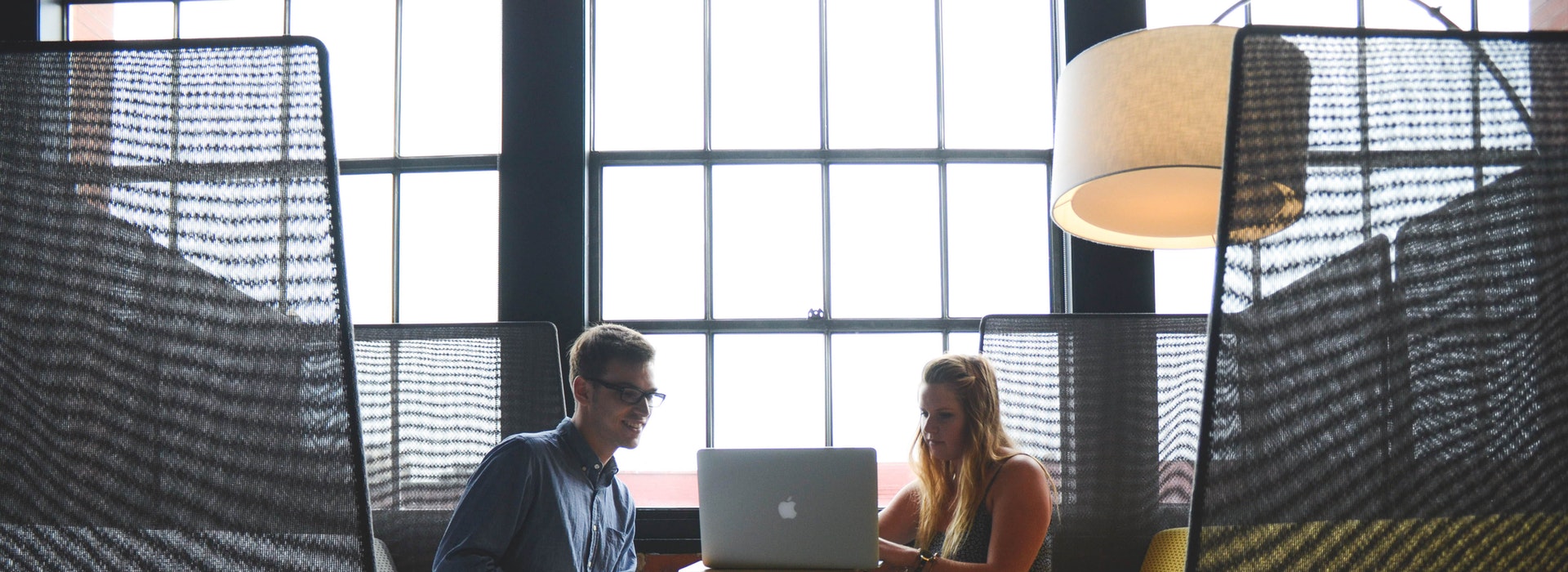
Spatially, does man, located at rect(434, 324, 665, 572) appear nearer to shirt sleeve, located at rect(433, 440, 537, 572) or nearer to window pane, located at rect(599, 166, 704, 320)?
shirt sleeve, located at rect(433, 440, 537, 572)

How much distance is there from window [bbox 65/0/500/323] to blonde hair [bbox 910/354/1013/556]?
1694 millimetres

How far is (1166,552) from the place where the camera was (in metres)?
2.58

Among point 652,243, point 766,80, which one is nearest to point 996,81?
point 766,80

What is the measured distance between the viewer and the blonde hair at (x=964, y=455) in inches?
103

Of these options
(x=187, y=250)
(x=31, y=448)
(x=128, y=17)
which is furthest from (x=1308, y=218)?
(x=128, y=17)

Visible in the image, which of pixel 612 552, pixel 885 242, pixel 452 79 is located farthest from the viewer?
pixel 452 79

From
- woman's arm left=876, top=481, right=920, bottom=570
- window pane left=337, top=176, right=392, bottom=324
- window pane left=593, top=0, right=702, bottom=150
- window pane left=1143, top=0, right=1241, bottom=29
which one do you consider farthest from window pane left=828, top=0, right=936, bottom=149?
window pane left=337, top=176, right=392, bottom=324

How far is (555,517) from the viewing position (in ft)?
6.69

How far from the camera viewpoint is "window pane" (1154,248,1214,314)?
364 centimetres

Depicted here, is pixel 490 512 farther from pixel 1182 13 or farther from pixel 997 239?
pixel 1182 13

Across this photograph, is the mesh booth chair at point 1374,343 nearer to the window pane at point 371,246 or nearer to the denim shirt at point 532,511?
the denim shirt at point 532,511

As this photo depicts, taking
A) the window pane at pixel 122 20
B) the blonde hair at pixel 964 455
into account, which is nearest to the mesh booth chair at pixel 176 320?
the blonde hair at pixel 964 455

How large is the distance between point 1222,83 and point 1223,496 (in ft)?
4.45

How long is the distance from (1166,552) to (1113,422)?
1.09 feet
